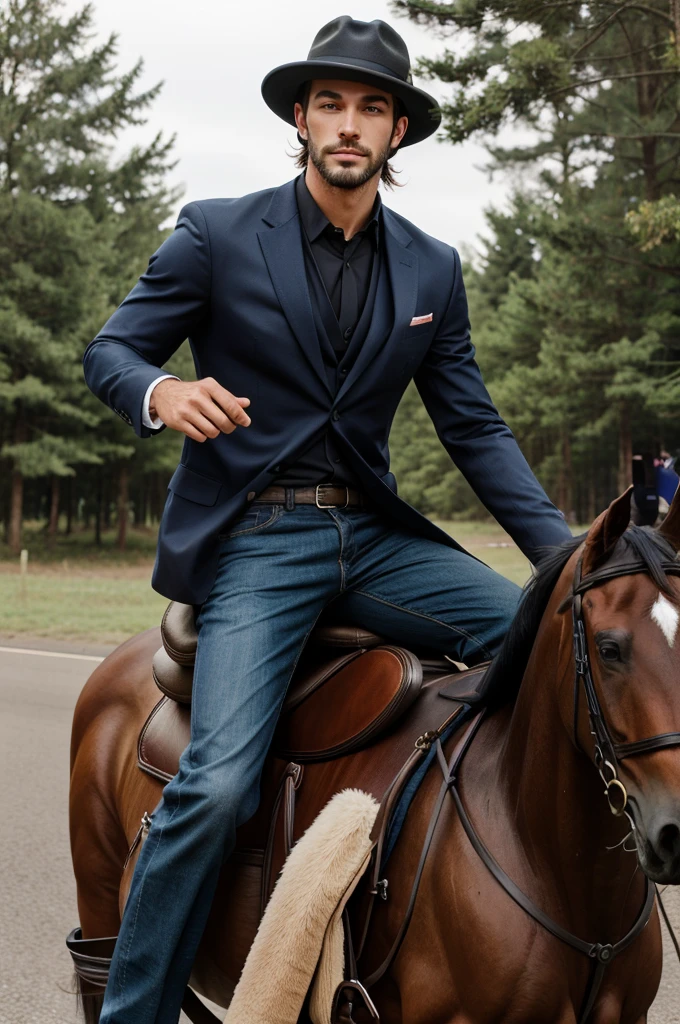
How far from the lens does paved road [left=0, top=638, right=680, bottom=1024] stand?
160 inches

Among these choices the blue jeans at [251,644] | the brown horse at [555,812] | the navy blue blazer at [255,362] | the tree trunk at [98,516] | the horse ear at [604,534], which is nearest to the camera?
the brown horse at [555,812]

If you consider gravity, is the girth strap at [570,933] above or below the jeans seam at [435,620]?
below

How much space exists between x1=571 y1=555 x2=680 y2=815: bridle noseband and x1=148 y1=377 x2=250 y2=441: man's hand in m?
0.80

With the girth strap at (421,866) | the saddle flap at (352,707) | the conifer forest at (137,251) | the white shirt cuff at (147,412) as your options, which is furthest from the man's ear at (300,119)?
the conifer forest at (137,251)

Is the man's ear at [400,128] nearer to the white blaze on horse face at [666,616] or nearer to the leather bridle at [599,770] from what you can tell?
the leather bridle at [599,770]

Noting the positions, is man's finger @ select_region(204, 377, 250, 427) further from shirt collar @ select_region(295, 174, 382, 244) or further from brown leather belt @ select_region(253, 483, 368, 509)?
shirt collar @ select_region(295, 174, 382, 244)

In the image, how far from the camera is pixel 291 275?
2822 mm

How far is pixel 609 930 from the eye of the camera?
223 centimetres

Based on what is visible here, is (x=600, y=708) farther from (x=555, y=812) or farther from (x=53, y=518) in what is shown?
(x=53, y=518)

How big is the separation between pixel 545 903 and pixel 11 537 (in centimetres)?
3069

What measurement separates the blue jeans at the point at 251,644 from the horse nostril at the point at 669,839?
1035mm

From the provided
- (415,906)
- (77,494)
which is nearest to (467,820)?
(415,906)

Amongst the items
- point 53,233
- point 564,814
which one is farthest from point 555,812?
point 53,233

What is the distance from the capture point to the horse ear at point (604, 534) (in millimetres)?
2084
